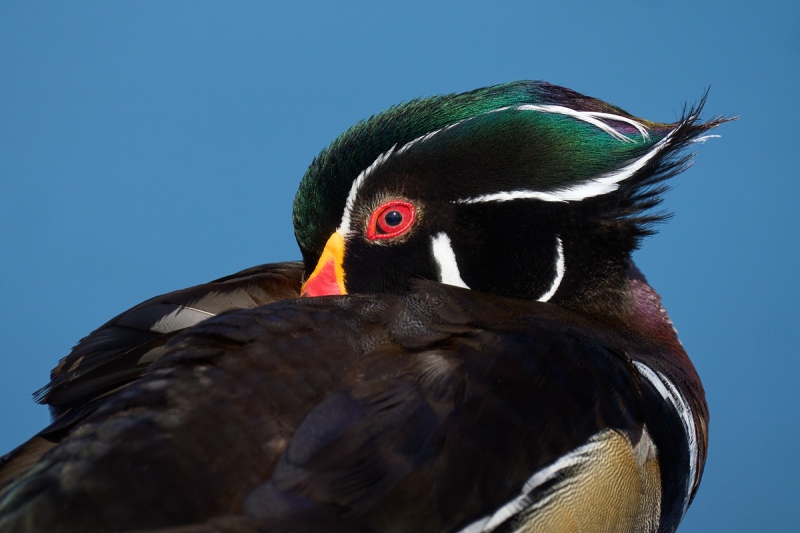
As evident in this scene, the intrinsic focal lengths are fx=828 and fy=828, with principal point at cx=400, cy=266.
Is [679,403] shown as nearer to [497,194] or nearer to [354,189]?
[497,194]

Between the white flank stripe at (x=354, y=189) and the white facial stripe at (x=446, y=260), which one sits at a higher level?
the white flank stripe at (x=354, y=189)

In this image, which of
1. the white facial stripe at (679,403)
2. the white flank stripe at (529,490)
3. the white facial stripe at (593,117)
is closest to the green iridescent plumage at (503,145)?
the white facial stripe at (593,117)

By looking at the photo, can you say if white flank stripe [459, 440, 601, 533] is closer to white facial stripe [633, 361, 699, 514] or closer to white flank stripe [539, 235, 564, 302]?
white facial stripe [633, 361, 699, 514]

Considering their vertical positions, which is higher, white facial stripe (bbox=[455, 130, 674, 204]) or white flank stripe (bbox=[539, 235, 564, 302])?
white facial stripe (bbox=[455, 130, 674, 204])

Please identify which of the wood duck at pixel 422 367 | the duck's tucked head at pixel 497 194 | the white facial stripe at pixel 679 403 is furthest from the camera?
the duck's tucked head at pixel 497 194

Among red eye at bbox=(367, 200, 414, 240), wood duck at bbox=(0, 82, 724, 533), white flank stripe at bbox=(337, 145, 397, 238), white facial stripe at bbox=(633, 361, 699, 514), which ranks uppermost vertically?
white flank stripe at bbox=(337, 145, 397, 238)

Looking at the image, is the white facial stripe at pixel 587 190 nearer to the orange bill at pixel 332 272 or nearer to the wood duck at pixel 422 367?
the wood duck at pixel 422 367

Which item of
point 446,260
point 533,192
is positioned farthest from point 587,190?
point 446,260

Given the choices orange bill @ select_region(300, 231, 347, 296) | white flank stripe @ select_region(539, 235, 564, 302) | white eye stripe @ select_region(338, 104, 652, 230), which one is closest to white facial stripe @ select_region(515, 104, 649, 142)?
white eye stripe @ select_region(338, 104, 652, 230)

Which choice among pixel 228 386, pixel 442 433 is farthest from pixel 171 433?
pixel 442 433

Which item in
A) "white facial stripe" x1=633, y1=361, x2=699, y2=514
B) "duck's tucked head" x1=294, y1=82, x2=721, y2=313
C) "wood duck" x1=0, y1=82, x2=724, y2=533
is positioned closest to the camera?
"wood duck" x1=0, y1=82, x2=724, y2=533
